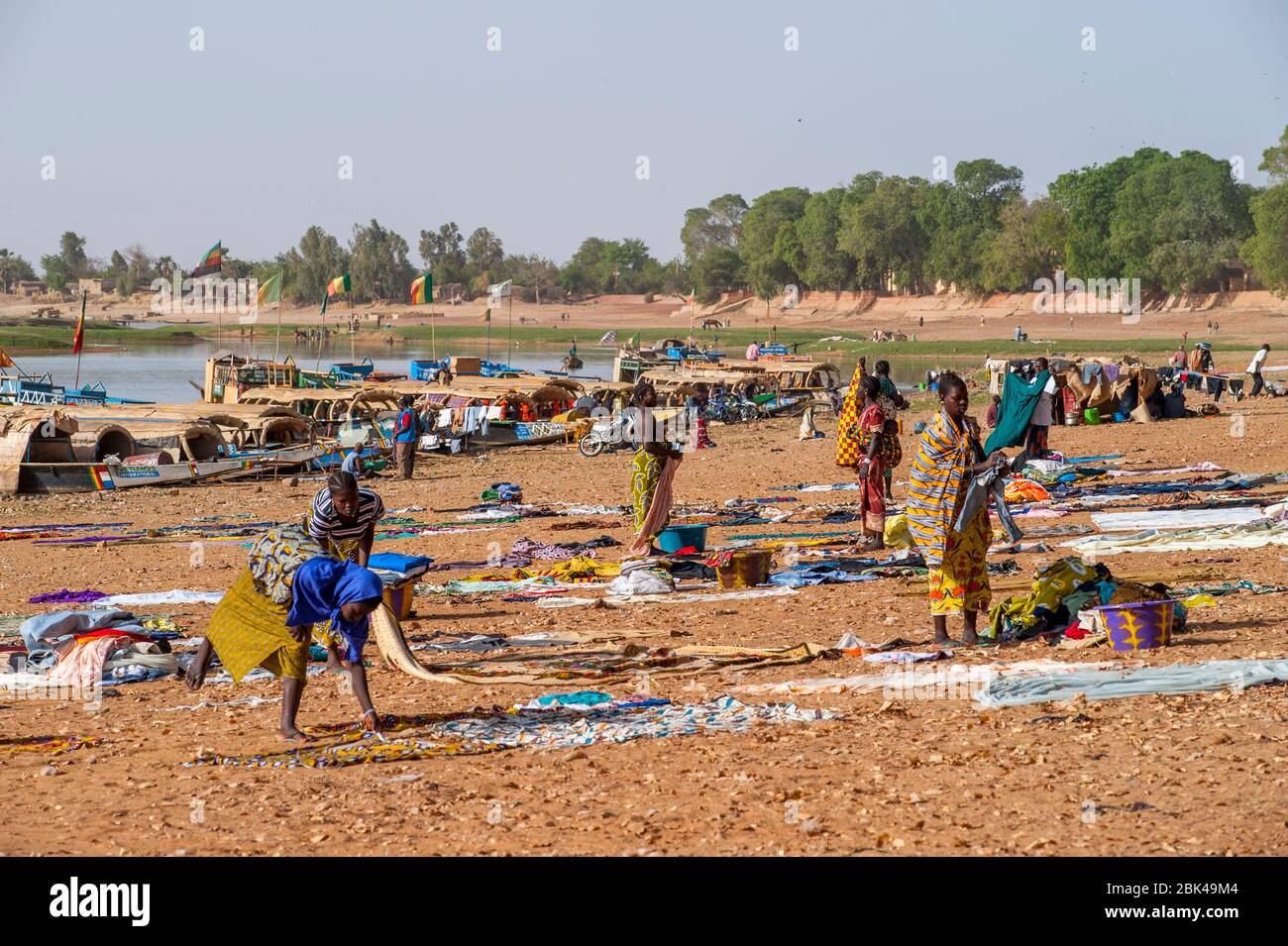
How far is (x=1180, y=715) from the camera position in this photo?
6.66 meters

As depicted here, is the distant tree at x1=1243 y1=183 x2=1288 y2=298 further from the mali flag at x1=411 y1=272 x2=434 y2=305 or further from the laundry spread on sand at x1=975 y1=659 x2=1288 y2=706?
the laundry spread on sand at x1=975 y1=659 x2=1288 y2=706

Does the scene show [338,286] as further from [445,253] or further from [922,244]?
[445,253]

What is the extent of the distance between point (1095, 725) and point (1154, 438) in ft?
53.1

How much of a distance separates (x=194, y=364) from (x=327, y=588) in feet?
230

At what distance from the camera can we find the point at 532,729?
706cm

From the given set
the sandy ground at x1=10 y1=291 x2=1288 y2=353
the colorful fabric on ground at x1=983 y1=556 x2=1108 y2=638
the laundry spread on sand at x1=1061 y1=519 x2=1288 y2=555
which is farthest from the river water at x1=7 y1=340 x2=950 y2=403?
the colorful fabric on ground at x1=983 y1=556 x2=1108 y2=638

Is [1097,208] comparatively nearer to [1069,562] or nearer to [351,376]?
[351,376]

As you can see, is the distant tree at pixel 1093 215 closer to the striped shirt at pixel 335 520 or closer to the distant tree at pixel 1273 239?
the distant tree at pixel 1273 239

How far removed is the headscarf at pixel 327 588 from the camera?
6355 millimetres

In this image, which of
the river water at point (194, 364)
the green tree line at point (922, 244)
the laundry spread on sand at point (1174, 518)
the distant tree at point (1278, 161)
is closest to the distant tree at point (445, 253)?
the green tree line at point (922, 244)

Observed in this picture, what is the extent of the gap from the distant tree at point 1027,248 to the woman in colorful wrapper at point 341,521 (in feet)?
258

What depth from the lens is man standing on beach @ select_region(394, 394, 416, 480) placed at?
2358cm

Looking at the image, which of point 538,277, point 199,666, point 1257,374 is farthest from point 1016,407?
point 538,277

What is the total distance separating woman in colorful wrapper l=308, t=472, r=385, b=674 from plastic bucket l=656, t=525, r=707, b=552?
15.3ft
